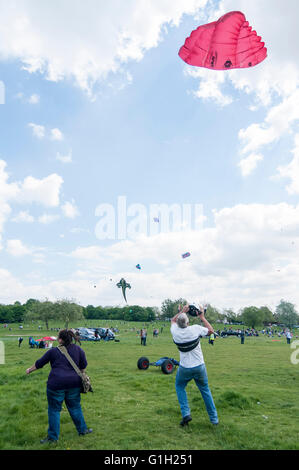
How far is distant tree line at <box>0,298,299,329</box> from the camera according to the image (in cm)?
7312

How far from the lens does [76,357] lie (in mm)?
6535

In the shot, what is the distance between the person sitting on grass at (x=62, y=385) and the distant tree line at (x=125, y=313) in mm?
56456

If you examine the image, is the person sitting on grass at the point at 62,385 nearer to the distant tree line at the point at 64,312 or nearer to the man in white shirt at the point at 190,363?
the man in white shirt at the point at 190,363

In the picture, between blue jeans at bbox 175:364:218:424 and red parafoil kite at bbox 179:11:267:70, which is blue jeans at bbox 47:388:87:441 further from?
red parafoil kite at bbox 179:11:267:70

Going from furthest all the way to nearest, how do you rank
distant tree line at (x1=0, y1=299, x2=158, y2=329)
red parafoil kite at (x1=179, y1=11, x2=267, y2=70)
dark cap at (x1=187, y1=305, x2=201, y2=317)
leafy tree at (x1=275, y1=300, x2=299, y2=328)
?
leafy tree at (x1=275, y1=300, x2=299, y2=328) → distant tree line at (x1=0, y1=299, x2=158, y2=329) → red parafoil kite at (x1=179, y1=11, x2=267, y2=70) → dark cap at (x1=187, y1=305, x2=201, y2=317)

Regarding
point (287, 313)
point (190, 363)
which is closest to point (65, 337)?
point (190, 363)

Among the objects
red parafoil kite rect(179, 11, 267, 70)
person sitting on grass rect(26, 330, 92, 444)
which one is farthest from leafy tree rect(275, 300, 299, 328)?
person sitting on grass rect(26, 330, 92, 444)

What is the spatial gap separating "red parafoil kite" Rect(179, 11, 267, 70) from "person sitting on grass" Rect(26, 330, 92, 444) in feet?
46.5

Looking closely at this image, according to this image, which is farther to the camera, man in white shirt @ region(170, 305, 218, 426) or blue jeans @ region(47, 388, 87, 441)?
man in white shirt @ region(170, 305, 218, 426)

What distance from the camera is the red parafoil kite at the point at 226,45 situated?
14.5 m

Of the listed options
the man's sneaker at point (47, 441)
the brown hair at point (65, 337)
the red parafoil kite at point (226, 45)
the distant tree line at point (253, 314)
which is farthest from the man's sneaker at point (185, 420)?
the distant tree line at point (253, 314)
